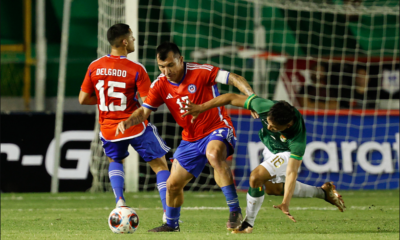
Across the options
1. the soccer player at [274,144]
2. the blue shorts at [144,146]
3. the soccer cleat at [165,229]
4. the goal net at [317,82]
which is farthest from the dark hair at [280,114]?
the goal net at [317,82]

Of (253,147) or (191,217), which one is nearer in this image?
(191,217)

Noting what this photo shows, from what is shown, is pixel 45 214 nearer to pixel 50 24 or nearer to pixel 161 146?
pixel 161 146

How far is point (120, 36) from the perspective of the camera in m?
5.62

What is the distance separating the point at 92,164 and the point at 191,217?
312 cm

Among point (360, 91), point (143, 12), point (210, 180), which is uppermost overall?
point (143, 12)

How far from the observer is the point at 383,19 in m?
13.9

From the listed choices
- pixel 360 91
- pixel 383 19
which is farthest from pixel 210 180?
pixel 383 19

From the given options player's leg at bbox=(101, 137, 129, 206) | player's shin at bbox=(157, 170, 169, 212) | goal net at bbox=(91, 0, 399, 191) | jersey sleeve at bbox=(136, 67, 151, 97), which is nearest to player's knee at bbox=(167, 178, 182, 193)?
player's shin at bbox=(157, 170, 169, 212)

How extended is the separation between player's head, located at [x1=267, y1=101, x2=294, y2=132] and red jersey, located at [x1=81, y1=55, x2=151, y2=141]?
62.2 inches

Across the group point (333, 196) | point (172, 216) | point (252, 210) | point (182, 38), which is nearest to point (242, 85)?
point (252, 210)

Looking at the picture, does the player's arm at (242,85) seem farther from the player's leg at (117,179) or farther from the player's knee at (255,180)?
the player's leg at (117,179)

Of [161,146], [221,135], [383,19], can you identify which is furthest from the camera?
[383,19]

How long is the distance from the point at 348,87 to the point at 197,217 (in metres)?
5.45

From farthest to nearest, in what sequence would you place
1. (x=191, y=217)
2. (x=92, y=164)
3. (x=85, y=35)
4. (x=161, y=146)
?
(x=85, y=35)
(x=92, y=164)
(x=191, y=217)
(x=161, y=146)
